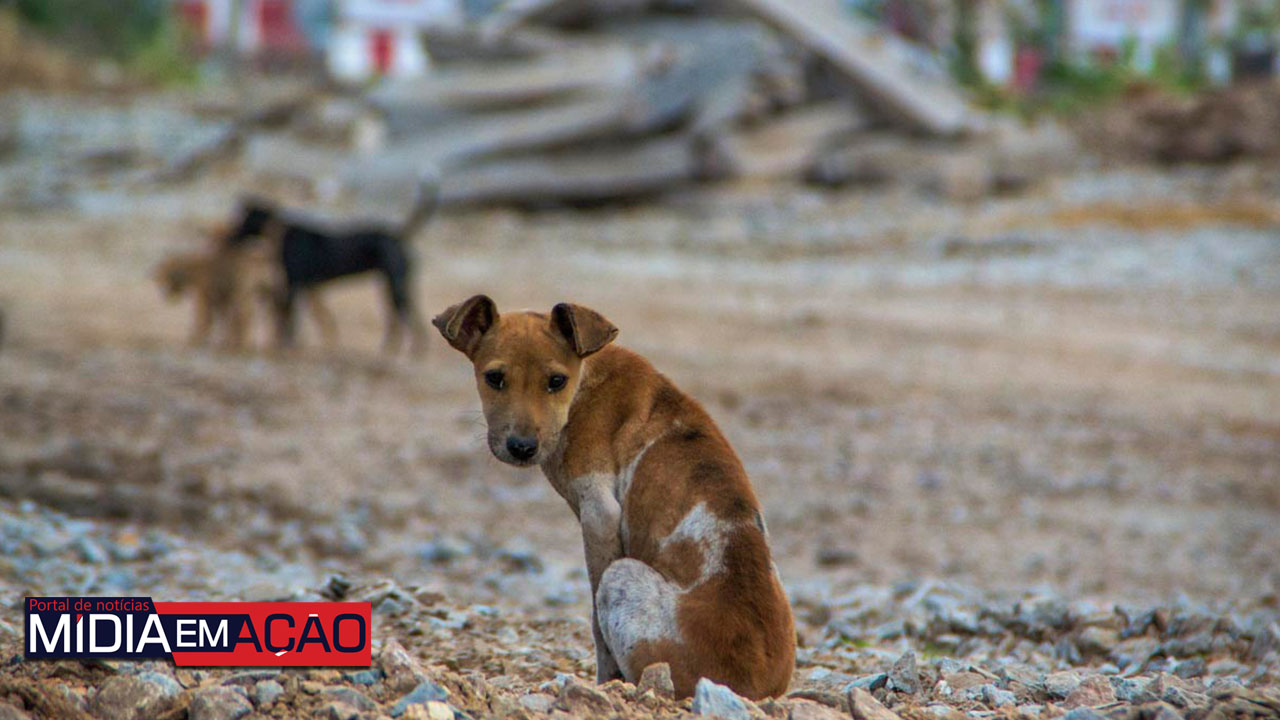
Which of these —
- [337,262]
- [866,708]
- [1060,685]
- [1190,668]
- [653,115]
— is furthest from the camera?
[653,115]

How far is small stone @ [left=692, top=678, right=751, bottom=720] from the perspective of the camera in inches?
138

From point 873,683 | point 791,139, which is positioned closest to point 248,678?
point 873,683

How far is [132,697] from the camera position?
3.61 m

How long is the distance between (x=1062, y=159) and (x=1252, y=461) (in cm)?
1329

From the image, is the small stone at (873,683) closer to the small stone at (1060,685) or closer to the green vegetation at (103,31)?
the small stone at (1060,685)

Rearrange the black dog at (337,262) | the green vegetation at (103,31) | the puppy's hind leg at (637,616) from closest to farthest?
the puppy's hind leg at (637,616), the black dog at (337,262), the green vegetation at (103,31)

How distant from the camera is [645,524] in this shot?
4.07m

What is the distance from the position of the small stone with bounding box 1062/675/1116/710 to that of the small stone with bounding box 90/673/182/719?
99.9 inches

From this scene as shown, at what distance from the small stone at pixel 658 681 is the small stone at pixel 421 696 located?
53cm

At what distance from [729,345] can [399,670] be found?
957 cm

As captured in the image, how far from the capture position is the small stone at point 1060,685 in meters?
4.16

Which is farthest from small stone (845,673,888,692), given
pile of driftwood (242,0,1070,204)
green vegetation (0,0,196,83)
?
green vegetation (0,0,196,83)

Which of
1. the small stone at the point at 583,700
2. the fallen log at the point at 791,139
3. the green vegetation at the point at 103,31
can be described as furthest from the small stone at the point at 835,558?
the green vegetation at the point at 103,31

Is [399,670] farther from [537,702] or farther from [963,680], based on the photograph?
[963,680]
